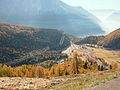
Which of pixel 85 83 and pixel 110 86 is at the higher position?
pixel 110 86

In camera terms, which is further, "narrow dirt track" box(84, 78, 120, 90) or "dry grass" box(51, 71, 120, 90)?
"dry grass" box(51, 71, 120, 90)

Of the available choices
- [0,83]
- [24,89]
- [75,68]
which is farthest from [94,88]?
[75,68]

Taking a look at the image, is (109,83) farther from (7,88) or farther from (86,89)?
(7,88)

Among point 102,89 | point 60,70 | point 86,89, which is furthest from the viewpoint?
point 60,70

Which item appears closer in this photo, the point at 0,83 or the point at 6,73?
the point at 0,83

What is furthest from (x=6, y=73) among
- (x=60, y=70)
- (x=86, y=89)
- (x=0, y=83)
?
(x=86, y=89)

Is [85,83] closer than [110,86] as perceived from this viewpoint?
No

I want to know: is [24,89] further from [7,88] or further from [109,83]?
[109,83]

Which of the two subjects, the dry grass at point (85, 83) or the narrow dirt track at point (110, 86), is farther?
the dry grass at point (85, 83)

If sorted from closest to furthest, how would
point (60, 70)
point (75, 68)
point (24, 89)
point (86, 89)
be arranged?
point (86, 89) < point (24, 89) < point (75, 68) < point (60, 70)
